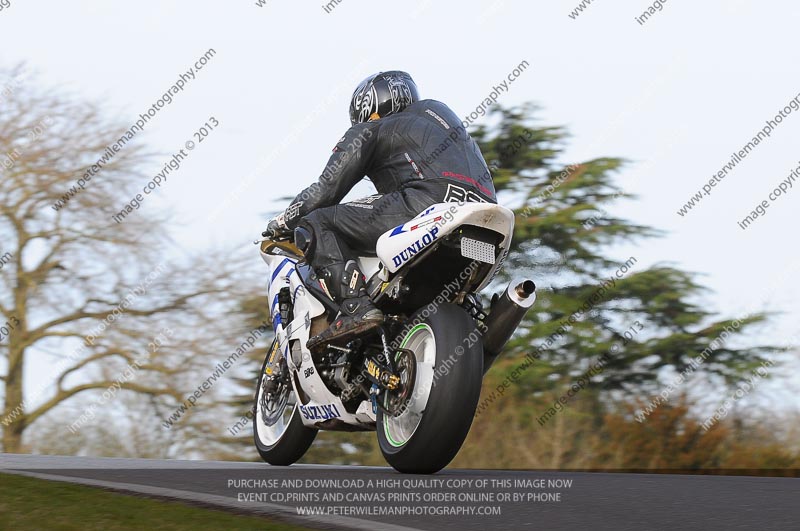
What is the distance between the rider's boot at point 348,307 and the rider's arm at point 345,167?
421mm

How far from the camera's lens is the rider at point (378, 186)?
577cm

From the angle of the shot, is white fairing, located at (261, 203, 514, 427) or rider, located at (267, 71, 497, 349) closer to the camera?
white fairing, located at (261, 203, 514, 427)

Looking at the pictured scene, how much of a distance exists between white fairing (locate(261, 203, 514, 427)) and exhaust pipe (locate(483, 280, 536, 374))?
0.68 ft

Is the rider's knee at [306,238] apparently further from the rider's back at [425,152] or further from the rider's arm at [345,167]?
the rider's back at [425,152]

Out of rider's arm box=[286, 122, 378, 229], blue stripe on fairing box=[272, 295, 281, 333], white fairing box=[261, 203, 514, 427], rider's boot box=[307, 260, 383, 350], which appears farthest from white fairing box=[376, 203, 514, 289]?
blue stripe on fairing box=[272, 295, 281, 333]

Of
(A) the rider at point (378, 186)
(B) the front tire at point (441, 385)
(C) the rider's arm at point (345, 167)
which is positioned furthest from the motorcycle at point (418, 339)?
(C) the rider's arm at point (345, 167)

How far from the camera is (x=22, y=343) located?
1329cm

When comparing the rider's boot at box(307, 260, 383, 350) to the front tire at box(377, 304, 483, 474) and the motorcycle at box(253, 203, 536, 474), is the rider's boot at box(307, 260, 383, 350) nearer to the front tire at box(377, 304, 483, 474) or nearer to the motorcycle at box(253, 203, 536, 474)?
the motorcycle at box(253, 203, 536, 474)

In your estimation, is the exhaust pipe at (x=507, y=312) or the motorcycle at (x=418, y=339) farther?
the exhaust pipe at (x=507, y=312)

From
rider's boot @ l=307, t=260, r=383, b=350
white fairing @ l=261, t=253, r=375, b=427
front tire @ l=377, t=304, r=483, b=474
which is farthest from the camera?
white fairing @ l=261, t=253, r=375, b=427

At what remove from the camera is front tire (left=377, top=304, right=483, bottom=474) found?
16.7 feet

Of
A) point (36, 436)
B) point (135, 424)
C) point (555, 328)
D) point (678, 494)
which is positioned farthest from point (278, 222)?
point (36, 436)

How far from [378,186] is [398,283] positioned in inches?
33.4

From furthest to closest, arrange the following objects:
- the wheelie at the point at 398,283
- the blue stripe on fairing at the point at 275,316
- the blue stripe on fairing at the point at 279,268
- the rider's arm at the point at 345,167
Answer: the blue stripe on fairing at the point at 279,268, the blue stripe on fairing at the point at 275,316, the rider's arm at the point at 345,167, the wheelie at the point at 398,283
